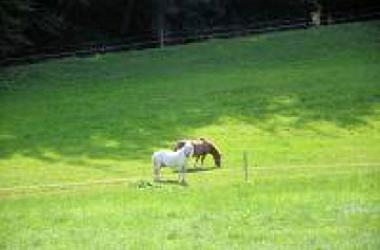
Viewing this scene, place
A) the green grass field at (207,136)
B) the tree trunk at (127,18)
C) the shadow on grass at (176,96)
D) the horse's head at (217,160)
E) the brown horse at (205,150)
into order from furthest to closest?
the tree trunk at (127,18) → the shadow on grass at (176,96) → the horse's head at (217,160) → the brown horse at (205,150) → the green grass field at (207,136)

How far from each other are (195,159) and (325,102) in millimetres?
12632

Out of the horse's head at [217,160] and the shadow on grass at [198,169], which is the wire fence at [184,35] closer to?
the shadow on grass at [198,169]

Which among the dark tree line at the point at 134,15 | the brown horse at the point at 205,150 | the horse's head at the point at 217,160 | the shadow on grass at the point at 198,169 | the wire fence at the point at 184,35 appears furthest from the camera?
the wire fence at the point at 184,35

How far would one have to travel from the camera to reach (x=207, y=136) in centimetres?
3731

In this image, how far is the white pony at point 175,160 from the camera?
26562 mm

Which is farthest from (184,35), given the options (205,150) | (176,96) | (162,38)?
(205,150)

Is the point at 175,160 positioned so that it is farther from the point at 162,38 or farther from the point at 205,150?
the point at 162,38

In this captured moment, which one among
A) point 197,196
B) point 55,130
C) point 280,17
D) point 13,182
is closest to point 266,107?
point 55,130

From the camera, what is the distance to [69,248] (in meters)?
15.1

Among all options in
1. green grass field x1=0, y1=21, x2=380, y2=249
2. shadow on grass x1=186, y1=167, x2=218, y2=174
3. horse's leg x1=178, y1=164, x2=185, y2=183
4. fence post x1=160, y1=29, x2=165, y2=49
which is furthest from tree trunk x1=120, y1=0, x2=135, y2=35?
horse's leg x1=178, y1=164, x2=185, y2=183

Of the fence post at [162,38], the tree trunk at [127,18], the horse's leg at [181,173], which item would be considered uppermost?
the tree trunk at [127,18]

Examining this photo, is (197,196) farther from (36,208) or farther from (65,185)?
(65,185)

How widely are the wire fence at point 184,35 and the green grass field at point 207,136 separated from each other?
323 centimetres

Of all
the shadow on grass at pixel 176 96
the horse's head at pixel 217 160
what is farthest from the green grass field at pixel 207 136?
the horse's head at pixel 217 160
